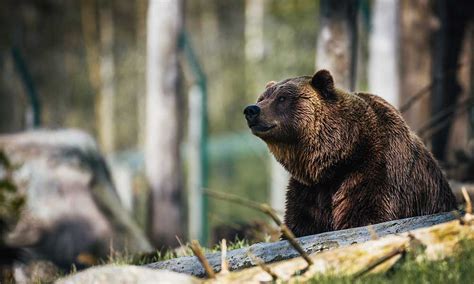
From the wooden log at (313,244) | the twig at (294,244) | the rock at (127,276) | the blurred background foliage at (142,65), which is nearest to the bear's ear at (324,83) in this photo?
the wooden log at (313,244)

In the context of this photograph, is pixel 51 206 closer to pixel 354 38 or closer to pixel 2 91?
pixel 354 38

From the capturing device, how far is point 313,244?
561 cm

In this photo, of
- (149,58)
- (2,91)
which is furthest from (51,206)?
(2,91)

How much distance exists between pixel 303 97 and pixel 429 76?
Result: 6364mm

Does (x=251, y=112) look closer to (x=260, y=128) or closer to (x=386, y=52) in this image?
(x=260, y=128)

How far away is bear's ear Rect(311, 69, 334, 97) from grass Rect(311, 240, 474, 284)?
7.06ft

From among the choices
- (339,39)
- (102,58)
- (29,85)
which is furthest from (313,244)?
(102,58)

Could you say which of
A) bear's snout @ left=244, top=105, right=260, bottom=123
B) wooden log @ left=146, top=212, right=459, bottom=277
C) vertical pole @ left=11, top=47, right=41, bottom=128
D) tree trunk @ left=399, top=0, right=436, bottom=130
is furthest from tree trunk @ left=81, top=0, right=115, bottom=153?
wooden log @ left=146, top=212, right=459, bottom=277

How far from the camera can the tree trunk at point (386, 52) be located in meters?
12.7

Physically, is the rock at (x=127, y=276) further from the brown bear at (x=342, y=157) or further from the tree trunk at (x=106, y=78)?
the tree trunk at (x=106, y=78)

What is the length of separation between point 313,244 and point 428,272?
38.3 inches

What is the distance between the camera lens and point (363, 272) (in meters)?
4.83

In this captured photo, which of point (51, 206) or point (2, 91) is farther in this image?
point (2, 91)

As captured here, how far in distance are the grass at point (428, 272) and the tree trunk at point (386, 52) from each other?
7750 millimetres
